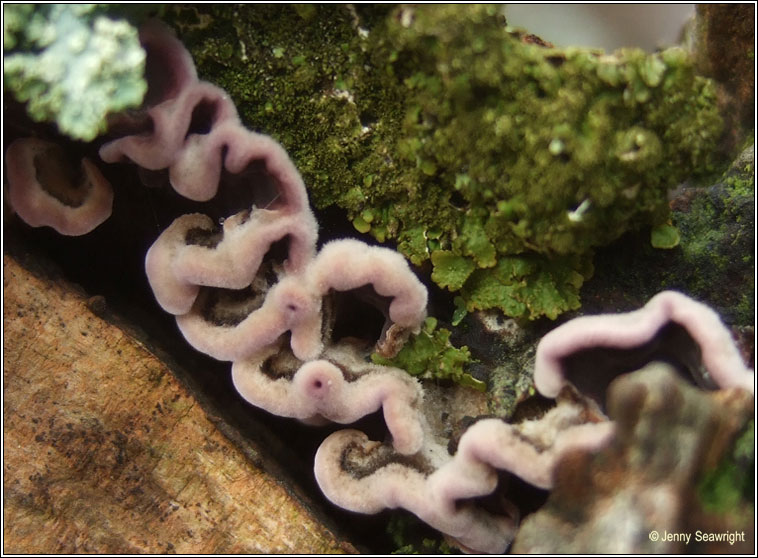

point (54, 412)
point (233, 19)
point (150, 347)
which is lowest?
point (54, 412)

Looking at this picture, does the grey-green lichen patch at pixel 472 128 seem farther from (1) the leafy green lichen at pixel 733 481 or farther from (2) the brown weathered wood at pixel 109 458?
(2) the brown weathered wood at pixel 109 458

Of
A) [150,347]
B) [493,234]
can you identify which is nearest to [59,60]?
[150,347]

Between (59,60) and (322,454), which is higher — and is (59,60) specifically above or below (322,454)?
above

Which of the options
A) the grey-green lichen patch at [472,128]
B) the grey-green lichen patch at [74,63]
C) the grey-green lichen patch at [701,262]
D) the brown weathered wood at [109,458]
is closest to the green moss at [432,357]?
the grey-green lichen patch at [472,128]

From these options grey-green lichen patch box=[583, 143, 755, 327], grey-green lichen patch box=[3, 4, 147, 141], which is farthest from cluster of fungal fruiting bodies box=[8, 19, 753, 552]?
grey-green lichen patch box=[583, 143, 755, 327]

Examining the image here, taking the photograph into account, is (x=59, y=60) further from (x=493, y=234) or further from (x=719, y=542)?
(x=719, y=542)

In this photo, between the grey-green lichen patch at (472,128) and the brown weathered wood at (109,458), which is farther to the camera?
the brown weathered wood at (109,458)

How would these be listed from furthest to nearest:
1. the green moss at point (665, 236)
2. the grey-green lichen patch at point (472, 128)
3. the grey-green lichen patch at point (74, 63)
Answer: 1. the green moss at point (665, 236)
2. the grey-green lichen patch at point (472, 128)
3. the grey-green lichen patch at point (74, 63)

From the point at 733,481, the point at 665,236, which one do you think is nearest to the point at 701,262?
the point at 665,236

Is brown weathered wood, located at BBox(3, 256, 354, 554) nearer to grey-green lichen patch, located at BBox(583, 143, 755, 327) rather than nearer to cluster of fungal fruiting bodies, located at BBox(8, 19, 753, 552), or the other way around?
cluster of fungal fruiting bodies, located at BBox(8, 19, 753, 552)
